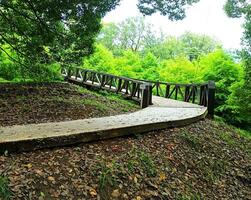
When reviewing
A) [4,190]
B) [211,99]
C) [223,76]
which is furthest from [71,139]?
[223,76]

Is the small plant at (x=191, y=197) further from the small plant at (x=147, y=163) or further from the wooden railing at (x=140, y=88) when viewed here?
the wooden railing at (x=140, y=88)

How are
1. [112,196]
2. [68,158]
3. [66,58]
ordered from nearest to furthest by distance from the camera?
[112,196] → [68,158] → [66,58]

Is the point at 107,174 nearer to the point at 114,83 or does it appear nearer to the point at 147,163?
the point at 147,163

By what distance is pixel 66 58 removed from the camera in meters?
12.3

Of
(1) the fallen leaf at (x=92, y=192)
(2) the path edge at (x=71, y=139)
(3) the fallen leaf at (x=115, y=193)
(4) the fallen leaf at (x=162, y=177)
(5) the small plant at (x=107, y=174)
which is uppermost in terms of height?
(2) the path edge at (x=71, y=139)

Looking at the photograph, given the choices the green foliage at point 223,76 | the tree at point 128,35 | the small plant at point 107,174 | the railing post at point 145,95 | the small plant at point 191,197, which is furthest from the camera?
the tree at point 128,35

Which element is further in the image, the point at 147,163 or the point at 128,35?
the point at 128,35

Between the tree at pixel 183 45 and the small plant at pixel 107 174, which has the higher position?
the tree at pixel 183 45

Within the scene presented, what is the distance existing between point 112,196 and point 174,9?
7.52 m

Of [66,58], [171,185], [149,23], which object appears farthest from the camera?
[149,23]

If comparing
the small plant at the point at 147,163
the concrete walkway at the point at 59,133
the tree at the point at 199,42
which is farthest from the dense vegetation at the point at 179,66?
the small plant at the point at 147,163

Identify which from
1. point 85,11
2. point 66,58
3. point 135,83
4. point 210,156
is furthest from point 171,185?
point 135,83

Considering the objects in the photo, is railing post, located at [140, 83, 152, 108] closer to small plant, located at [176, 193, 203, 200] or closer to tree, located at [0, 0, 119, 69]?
tree, located at [0, 0, 119, 69]

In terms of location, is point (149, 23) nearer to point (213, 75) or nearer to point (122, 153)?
point (213, 75)
